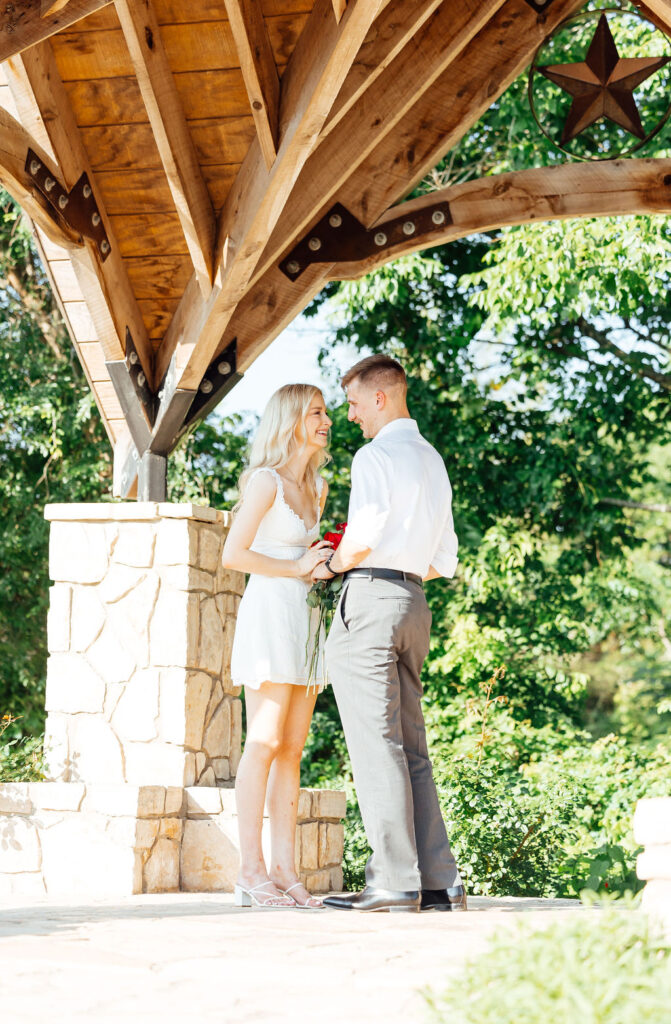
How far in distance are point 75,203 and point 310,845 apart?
2.80 meters

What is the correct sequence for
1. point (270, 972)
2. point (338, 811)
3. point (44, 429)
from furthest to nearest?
1. point (44, 429)
2. point (338, 811)
3. point (270, 972)

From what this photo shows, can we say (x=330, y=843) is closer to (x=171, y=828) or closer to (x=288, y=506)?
(x=171, y=828)

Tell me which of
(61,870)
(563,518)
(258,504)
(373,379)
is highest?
(563,518)

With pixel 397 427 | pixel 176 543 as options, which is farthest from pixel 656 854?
pixel 176 543

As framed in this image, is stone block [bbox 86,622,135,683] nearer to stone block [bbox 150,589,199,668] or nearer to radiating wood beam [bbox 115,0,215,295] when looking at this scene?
stone block [bbox 150,589,199,668]

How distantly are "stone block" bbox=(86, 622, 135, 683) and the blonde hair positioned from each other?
1435mm

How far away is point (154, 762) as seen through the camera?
4941mm

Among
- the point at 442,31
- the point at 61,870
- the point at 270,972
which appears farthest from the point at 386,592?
the point at 442,31

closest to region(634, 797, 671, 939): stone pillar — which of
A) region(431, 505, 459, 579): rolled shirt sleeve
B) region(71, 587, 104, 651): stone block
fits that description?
region(431, 505, 459, 579): rolled shirt sleeve

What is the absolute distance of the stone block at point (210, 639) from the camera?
5102 millimetres

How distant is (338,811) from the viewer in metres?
5.18

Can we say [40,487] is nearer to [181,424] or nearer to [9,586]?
[9,586]

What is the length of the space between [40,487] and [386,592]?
27.1 feet

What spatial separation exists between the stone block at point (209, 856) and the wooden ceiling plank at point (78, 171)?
2.05 m
